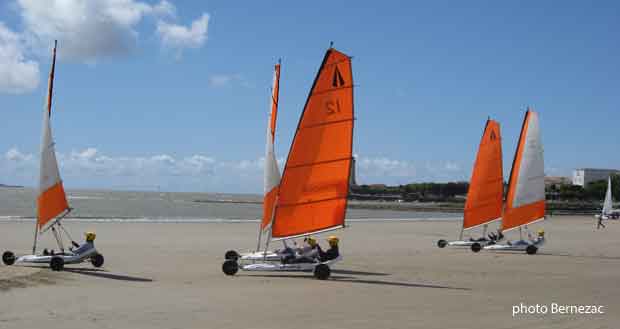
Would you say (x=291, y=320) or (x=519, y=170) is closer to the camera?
(x=291, y=320)

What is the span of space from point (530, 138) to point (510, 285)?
13.1m

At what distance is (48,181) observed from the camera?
55.1 feet

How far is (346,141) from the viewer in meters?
15.7

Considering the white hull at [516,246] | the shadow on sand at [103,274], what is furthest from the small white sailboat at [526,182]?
the shadow on sand at [103,274]

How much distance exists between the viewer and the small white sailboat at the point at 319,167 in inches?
608

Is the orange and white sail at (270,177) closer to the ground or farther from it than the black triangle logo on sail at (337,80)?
closer to the ground

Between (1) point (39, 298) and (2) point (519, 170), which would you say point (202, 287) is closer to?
(1) point (39, 298)

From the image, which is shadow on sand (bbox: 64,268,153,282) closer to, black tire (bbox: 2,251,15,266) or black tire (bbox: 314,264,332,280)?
black tire (bbox: 2,251,15,266)

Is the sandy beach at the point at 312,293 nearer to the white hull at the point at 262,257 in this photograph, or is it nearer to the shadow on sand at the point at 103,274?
the shadow on sand at the point at 103,274

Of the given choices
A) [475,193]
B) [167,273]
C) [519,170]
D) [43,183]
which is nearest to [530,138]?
[519,170]

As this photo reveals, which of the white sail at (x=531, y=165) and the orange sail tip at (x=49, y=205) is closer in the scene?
the orange sail tip at (x=49, y=205)

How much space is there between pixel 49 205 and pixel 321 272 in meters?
7.13

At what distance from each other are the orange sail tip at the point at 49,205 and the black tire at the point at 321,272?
6.70 meters

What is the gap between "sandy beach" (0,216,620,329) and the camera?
9.86m
